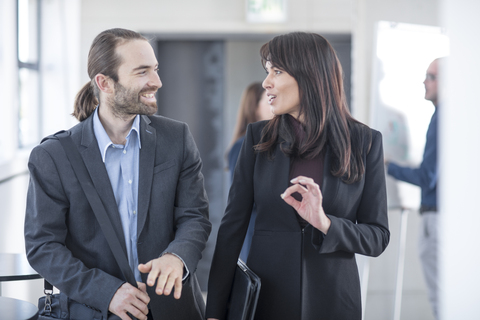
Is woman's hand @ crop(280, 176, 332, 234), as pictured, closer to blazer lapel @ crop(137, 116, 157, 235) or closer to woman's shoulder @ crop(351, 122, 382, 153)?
woman's shoulder @ crop(351, 122, 382, 153)

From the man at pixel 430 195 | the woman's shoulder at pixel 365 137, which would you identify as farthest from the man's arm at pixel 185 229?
the man at pixel 430 195

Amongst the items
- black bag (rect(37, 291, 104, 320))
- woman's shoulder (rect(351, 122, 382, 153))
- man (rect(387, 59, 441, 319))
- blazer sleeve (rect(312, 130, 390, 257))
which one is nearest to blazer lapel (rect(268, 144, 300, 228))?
blazer sleeve (rect(312, 130, 390, 257))

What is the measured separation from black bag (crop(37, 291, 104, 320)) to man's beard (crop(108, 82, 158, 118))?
590 millimetres

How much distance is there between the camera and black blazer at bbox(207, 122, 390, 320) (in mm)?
1534

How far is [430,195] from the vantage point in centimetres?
279

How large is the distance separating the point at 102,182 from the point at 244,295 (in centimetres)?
53

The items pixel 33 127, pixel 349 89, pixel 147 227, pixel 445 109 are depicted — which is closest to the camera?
pixel 445 109

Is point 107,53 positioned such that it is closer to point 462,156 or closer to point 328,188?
point 328,188

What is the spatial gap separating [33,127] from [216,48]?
5.61 ft

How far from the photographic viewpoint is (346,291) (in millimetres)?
1556

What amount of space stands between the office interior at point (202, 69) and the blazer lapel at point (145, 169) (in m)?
1.02

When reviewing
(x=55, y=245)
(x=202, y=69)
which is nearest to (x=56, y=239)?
(x=55, y=245)

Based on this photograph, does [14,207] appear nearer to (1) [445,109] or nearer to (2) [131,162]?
(2) [131,162]

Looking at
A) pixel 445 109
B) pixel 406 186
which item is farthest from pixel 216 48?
pixel 445 109
